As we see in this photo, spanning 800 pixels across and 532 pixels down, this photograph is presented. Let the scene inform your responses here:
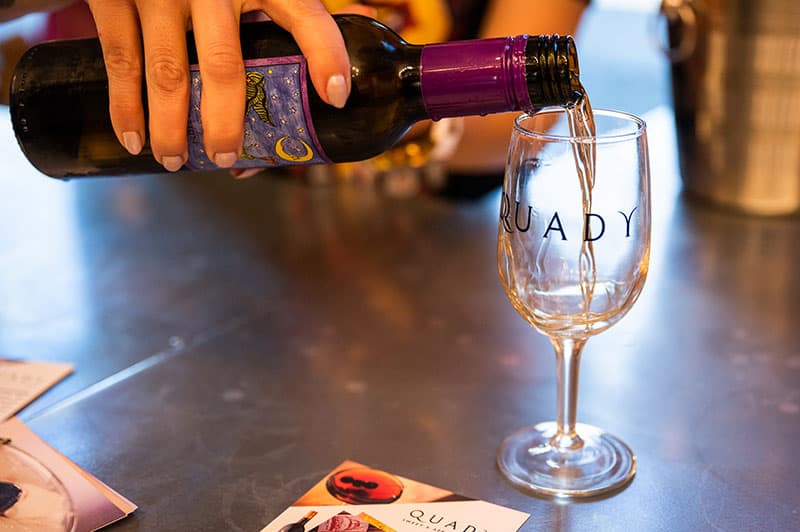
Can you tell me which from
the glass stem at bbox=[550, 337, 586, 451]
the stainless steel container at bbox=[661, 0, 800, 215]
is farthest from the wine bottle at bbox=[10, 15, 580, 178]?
the stainless steel container at bbox=[661, 0, 800, 215]

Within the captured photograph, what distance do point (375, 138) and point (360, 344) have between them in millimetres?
273

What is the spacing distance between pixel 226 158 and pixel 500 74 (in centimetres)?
20

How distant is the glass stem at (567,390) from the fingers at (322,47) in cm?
23

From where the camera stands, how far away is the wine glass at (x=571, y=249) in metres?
0.63

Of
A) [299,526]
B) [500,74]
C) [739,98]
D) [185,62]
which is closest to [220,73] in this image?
[185,62]

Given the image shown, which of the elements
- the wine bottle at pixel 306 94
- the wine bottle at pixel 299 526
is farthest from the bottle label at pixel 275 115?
the wine bottle at pixel 299 526

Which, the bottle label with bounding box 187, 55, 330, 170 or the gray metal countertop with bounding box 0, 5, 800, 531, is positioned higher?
the bottle label with bounding box 187, 55, 330, 170

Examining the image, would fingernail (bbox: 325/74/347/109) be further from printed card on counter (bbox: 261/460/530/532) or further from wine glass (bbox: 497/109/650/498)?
printed card on counter (bbox: 261/460/530/532)

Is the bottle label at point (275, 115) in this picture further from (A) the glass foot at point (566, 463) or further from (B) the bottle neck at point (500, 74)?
(A) the glass foot at point (566, 463)

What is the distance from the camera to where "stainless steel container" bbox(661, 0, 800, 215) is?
3.53ft

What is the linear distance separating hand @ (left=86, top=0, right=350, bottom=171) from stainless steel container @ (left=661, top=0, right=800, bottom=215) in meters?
0.62

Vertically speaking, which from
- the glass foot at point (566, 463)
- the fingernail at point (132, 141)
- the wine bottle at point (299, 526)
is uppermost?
the fingernail at point (132, 141)

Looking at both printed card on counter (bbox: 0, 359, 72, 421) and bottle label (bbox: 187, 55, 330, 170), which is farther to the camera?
printed card on counter (bbox: 0, 359, 72, 421)

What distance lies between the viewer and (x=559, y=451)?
72 cm
